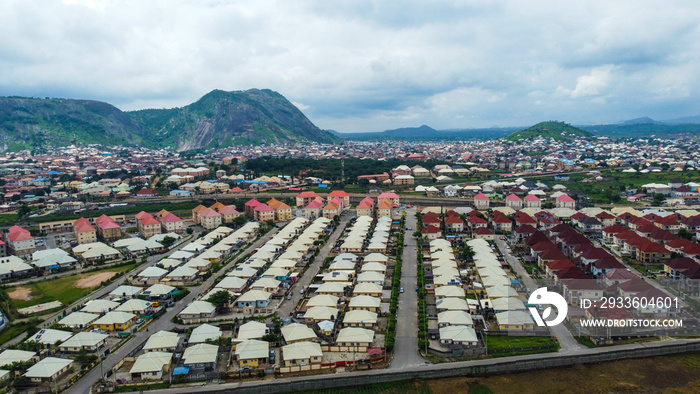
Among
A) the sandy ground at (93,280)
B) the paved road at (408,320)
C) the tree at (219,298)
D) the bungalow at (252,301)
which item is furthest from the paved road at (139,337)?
the paved road at (408,320)

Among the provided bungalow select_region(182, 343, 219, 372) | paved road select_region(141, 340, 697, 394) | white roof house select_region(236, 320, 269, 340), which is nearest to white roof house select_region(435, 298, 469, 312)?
paved road select_region(141, 340, 697, 394)

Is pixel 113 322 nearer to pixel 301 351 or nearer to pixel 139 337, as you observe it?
pixel 139 337

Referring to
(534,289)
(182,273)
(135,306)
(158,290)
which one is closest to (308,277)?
(182,273)

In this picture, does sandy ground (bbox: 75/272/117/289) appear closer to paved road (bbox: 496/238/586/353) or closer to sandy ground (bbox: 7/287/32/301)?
sandy ground (bbox: 7/287/32/301)

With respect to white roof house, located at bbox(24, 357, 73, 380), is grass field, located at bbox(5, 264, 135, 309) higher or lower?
lower

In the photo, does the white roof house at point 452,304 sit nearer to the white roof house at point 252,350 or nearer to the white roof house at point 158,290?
the white roof house at point 252,350
